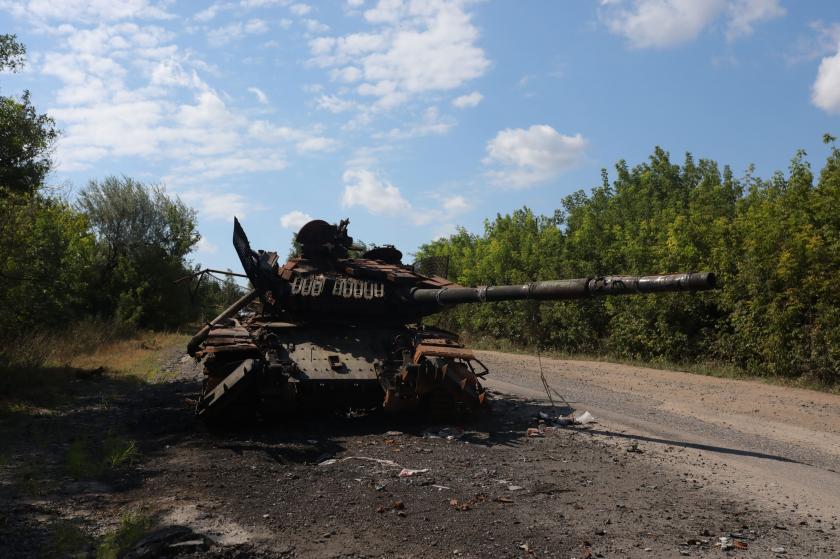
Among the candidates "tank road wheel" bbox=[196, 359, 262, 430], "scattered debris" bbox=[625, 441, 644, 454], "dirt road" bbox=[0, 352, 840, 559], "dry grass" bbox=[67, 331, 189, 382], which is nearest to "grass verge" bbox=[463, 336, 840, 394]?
"dirt road" bbox=[0, 352, 840, 559]

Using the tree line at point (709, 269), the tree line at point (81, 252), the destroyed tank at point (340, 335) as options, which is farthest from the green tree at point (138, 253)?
the destroyed tank at point (340, 335)

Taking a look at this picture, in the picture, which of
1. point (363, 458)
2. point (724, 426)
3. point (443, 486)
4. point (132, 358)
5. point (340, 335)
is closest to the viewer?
point (443, 486)

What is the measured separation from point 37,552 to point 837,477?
7.20 meters

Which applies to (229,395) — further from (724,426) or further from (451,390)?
(724,426)

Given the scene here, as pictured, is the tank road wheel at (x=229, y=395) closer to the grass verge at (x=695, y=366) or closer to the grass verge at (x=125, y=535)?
the grass verge at (x=125, y=535)

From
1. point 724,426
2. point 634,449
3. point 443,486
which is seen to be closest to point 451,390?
point 634,449

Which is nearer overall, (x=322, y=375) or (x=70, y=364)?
(x=322, y=375)

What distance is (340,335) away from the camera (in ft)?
35.3

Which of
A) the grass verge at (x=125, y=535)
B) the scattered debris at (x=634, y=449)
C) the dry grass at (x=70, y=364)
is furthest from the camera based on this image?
the dry grass at (x=70, y=364)

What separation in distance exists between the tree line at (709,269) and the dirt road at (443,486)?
4.92 m

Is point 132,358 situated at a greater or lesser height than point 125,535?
greater

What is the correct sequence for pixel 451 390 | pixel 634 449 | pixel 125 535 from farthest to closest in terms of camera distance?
pixel 451 390, pixel 634 449, pixel 125 535

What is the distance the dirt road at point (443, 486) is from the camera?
5203 millimetres

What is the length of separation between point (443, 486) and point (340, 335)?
4.32 meters
